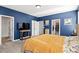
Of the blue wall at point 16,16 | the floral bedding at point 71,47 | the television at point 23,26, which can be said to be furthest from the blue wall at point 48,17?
the floral bedding at point 71,47

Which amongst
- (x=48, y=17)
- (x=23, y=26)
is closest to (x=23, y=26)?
(x=23, y=26)

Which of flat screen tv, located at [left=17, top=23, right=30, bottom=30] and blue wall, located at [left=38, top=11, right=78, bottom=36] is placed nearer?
blue wall, located at [left=38, top=11, right=78, bottom=36]

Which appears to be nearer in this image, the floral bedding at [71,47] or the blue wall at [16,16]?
the floral bedding at [71,47]

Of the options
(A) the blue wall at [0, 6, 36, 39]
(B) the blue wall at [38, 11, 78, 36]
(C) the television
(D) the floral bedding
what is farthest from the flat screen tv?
(D) the floral bedding

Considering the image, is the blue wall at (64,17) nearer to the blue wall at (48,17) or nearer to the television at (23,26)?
the blue wall at (48,17)

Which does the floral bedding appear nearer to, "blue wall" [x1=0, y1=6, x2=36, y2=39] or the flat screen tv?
"blue wall" [x1=0, y1=6, x2=36, y2=39]

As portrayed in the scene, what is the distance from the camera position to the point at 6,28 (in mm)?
4488

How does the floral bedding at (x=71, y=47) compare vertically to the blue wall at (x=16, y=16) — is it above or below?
below

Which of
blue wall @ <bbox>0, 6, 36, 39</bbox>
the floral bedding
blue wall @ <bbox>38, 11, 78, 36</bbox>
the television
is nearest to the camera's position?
the floral bedding

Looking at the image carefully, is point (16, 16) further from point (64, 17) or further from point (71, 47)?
point (71, 47)

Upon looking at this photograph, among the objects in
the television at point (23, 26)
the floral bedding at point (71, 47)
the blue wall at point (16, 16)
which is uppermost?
the blue wall at point (16, 16)
